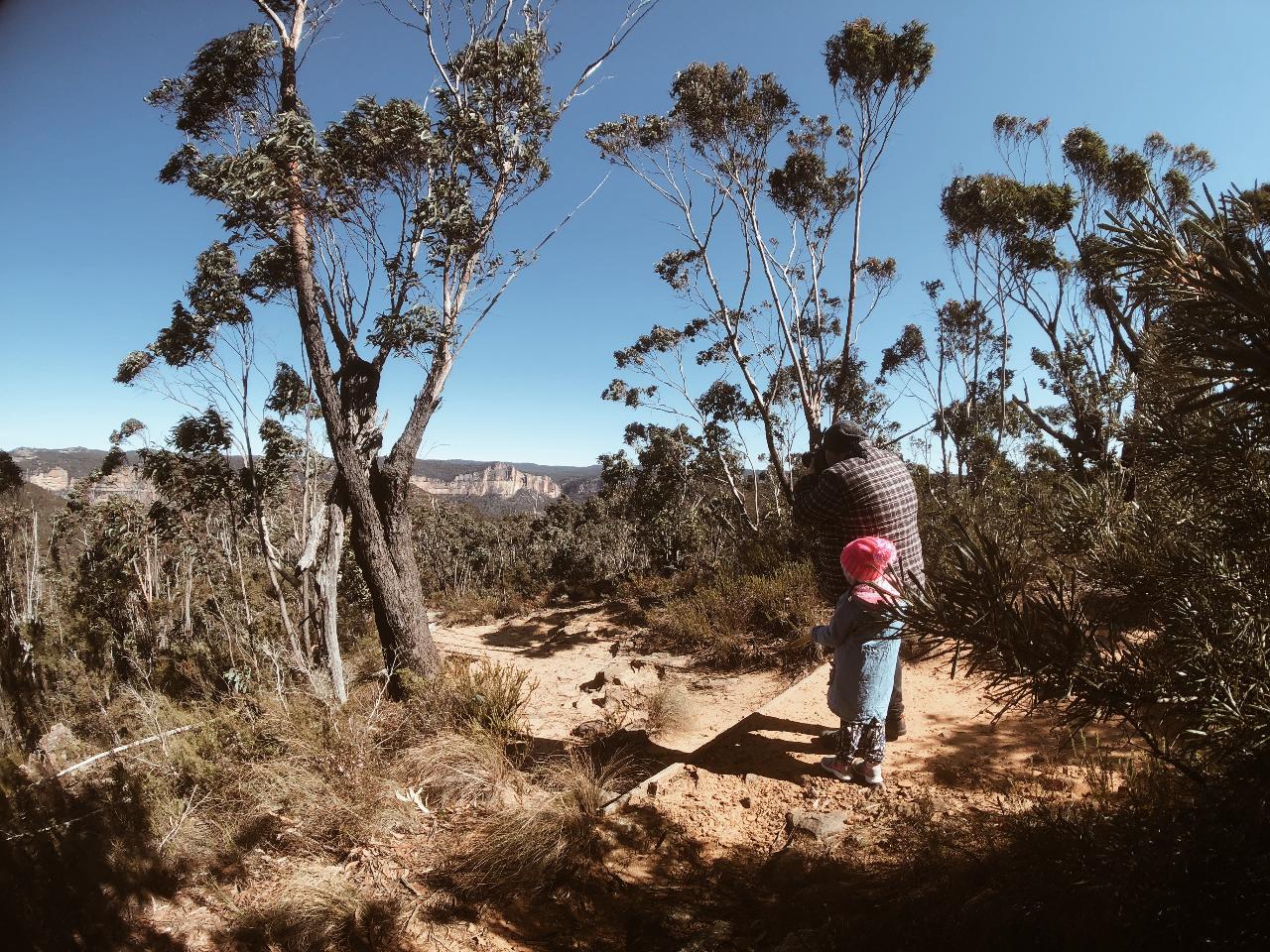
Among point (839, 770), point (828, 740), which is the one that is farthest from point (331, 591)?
point (839, 770)

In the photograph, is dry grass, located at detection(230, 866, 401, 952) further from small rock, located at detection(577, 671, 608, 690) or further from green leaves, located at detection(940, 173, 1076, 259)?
green leaves, located at detection(940, 173, 1076, 259)

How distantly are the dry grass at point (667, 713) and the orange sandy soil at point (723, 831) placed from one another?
0.38 m

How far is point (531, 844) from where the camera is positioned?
260 cm

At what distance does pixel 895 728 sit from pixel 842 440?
5.30ft

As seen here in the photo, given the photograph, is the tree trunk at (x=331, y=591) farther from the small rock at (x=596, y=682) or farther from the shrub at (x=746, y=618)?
the shrub at (x=746, y=618)

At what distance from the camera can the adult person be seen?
2.59m

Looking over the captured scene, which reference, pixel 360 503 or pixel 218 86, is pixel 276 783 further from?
pixel 218 86

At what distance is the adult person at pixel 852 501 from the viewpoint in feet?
8.51

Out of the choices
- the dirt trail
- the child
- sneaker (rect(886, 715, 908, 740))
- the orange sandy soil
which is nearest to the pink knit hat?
the child

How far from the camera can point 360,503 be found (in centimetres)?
521

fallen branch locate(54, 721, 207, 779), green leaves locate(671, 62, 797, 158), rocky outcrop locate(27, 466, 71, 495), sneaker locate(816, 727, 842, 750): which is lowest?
rocky outcrop locate(27, 466, 71, 495)

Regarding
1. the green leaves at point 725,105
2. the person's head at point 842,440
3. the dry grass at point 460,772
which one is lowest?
the dry grass at point 460,772

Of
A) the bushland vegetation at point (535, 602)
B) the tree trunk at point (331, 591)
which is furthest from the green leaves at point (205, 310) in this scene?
the tree trunk at point (331, 591)

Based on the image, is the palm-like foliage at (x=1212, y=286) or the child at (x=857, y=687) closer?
the palm-like foliage at (x=1212, y=286)
